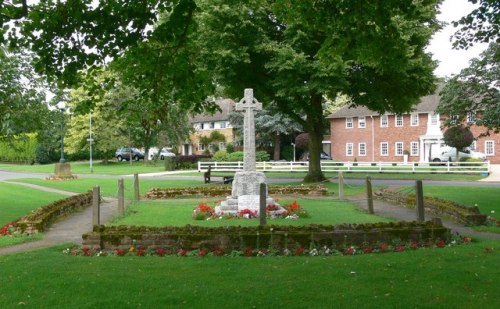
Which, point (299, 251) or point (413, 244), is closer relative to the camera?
point (299, 251)

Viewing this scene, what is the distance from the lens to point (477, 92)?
855 inches

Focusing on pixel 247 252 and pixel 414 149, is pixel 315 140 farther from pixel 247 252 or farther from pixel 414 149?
pixel 414 149

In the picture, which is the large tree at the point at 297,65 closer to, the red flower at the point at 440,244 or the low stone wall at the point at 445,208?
the low stone wall at the point at 445,208

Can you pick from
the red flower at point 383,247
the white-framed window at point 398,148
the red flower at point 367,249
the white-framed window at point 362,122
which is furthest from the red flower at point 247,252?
the white-framed window at point 362,122

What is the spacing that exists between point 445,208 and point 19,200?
55.0ft

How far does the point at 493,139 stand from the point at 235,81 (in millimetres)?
34612

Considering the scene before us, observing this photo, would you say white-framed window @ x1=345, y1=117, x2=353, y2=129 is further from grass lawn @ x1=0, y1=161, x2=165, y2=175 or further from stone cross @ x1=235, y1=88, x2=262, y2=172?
stone cross @ x1=235, y1=88, x2=262, y2=172

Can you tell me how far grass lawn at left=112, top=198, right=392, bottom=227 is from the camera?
49.0 feet

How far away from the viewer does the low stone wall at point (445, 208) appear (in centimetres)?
1369

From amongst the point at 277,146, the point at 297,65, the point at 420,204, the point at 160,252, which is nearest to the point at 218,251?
the point at 160,252

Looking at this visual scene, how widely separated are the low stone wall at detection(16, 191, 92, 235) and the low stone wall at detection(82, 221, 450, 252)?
3897 mm

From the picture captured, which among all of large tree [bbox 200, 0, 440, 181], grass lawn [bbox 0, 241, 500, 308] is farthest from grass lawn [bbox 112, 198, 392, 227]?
large tree [bbox 200, 0, 440, 181]

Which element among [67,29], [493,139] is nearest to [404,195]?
[67,29]

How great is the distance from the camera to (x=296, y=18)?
1106 centimetres
